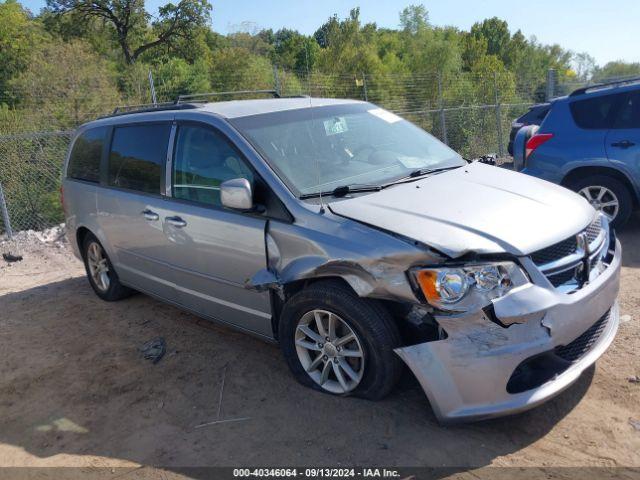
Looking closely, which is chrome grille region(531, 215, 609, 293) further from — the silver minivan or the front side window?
the front side window

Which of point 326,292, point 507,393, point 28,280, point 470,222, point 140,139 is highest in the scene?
point 140,139

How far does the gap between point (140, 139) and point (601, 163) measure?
16.0 feet

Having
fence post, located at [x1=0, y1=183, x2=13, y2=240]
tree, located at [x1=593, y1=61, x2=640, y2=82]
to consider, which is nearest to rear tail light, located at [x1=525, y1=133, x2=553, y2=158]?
fence post, located at [x1=0, y1=183, x2=13, y2=240]

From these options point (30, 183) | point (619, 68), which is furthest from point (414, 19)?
point (30, 183)

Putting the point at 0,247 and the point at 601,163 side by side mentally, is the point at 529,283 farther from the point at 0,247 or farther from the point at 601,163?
the point at 0,247

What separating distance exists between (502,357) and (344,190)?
1.37 m

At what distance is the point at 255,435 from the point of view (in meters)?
3.19

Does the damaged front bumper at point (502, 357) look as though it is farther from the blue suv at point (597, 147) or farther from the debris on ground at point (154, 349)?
the blue suv at point (597, 147)

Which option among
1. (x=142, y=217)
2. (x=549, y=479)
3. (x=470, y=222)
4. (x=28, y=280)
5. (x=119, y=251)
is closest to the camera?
(x=549, y=479)

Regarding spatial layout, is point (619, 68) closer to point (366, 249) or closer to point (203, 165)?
point (203, 165)

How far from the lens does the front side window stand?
149 inches

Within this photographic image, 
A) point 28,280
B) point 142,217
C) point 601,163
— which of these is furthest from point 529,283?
point 28,280

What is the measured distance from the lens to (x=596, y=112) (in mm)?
6352

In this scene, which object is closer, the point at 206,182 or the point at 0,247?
the point at 206,182
